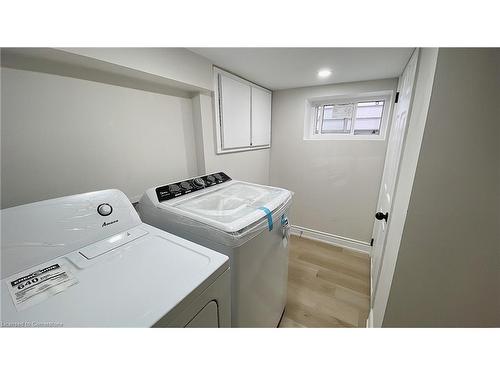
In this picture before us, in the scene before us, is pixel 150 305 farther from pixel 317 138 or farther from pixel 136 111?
pixel 317 138

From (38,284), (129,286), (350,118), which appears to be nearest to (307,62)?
(350,118)

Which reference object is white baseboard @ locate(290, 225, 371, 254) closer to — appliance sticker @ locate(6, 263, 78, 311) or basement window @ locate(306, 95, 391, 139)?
basement window @ locate(306, 95, 391, 139)

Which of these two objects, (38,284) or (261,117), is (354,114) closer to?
(261,117)

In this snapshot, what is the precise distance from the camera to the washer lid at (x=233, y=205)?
2.88 feet

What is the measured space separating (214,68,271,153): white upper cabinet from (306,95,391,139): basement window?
0.66m

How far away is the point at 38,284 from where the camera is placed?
1.84 ft

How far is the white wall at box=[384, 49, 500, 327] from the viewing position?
637 mm

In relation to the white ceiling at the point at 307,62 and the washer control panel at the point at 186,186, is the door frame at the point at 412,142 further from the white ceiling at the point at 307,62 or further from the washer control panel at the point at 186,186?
the washer control panel at the point at 186,186

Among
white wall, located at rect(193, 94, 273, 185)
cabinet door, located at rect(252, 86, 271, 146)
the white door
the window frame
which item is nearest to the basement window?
the window frame

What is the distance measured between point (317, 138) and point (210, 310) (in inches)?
90.9

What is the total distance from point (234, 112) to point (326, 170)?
54.5 inches

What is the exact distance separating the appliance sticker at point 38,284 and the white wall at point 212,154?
114 centimetres

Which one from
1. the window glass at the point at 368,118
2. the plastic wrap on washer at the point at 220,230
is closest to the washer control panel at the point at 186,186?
the plastic wrap on washer at the point at 220,230
